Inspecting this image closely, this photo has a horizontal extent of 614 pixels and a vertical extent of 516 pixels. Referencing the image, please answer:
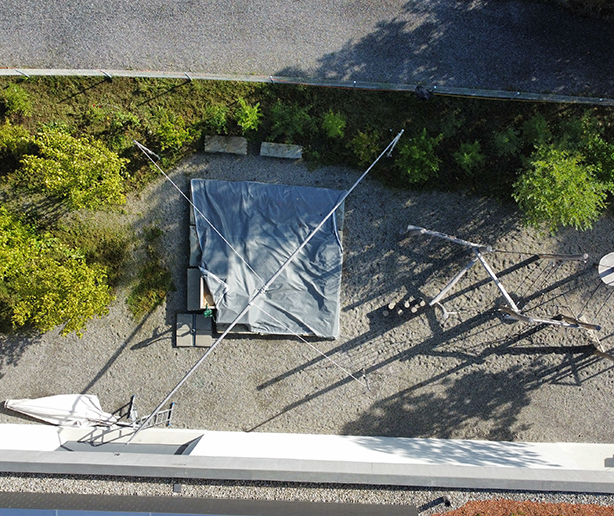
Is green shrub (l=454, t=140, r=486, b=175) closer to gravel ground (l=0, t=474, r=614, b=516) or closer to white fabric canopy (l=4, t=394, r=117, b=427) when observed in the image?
gravel ground (l=0, t=474, r=614, b=516)

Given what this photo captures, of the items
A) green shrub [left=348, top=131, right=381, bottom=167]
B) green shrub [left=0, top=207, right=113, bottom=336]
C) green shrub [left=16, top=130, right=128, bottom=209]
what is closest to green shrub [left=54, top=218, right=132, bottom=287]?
green shrub [left=0, top=207, right=113, bottom=336]

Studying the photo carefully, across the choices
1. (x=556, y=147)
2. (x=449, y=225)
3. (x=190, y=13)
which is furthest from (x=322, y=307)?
(x=190, y=13)

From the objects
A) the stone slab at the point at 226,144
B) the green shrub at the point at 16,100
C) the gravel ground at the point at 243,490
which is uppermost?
the green shrub at the point at 16,100

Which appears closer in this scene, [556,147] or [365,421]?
[556,147]

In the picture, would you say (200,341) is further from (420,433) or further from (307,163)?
(420,433)

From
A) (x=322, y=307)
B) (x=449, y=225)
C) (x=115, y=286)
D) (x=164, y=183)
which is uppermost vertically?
(x=164, y=183)

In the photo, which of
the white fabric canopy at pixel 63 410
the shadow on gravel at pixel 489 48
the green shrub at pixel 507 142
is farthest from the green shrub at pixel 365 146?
the white fabric canopy at pixel 63 410

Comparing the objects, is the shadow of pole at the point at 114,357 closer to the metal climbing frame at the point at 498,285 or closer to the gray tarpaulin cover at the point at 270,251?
the gray tarpaulin cover at the point at 270,251
